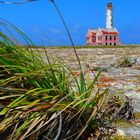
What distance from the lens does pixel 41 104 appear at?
3189mm

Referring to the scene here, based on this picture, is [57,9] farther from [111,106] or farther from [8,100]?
[111,106]

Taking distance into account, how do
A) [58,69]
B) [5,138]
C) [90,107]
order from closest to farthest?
1. [5,138]
2. [90,107]
3. [58,69]

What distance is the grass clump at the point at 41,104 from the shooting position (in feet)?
10.3

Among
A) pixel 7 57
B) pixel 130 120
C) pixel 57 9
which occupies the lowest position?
pixel 130 120

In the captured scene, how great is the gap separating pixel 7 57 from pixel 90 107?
23.7 inches

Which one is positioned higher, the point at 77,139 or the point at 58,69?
the point at 58,69

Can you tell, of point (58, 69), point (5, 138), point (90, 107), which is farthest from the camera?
point (58, 69)

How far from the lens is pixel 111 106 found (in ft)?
12.2

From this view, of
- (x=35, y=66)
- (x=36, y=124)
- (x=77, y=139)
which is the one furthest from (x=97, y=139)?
(x=35, y=66)

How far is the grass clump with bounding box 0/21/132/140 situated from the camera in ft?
10.3

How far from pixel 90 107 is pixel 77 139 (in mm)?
241

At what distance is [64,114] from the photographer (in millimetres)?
3264

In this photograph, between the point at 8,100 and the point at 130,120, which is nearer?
the point at 8,100

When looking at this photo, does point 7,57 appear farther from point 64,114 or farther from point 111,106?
point 111,106
